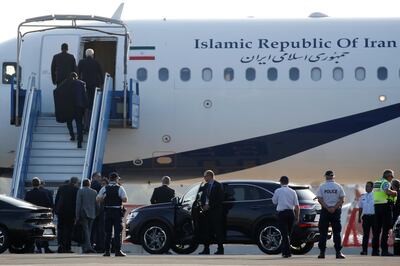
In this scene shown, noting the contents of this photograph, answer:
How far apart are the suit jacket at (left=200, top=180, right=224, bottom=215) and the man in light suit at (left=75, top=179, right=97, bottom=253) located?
2508 millimetres

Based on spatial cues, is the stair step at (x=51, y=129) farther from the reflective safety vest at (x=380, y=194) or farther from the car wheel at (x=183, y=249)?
the reflective safety vest at (x=380, y=194)

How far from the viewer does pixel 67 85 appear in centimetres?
3130

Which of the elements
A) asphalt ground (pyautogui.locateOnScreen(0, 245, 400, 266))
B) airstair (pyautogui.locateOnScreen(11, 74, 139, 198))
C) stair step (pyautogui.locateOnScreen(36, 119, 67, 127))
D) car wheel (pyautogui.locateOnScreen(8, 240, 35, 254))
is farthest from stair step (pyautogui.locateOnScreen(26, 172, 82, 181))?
asphalt ground (pyautogui.locateOnScreen(0, 245, 400, 266))

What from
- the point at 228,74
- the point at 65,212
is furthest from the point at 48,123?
the point at 228,74

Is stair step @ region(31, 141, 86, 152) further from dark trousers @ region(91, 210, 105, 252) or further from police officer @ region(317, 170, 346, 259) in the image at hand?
police officer @ region(317, 170, 346, 259)

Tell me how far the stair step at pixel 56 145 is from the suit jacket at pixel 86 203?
2.76 m

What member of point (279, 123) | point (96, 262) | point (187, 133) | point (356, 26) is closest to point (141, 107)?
point (187, 133)

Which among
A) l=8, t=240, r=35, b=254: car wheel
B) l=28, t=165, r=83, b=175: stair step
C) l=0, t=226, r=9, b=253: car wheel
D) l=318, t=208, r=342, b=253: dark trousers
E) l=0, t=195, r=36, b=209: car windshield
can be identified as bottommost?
l=8, t=240, r=35, b=254: car wheel

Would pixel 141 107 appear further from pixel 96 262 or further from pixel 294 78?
pixel 96 262

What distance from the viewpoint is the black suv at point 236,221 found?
92.8 feet

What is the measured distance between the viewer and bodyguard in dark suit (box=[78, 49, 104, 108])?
31938mm

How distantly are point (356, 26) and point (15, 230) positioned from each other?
403 inches

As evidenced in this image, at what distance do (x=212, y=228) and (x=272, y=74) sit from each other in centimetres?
589

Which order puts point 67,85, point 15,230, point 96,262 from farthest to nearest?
1. point 67,85
2. point 15,230
3. point 96,262
